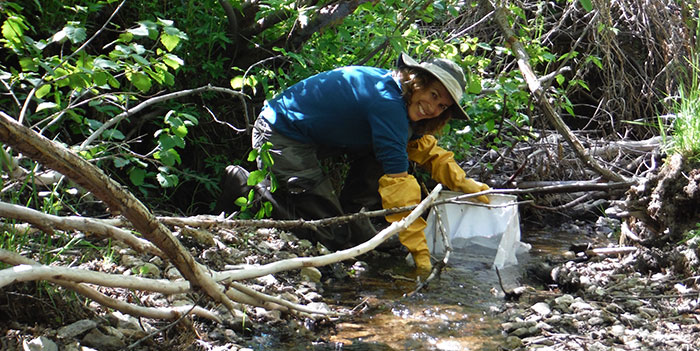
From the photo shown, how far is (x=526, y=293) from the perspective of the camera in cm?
312

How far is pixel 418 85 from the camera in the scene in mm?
3527

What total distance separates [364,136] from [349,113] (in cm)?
20

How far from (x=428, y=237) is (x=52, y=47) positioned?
242 centimetres

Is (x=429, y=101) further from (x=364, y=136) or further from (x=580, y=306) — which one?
(x=580, y=306)

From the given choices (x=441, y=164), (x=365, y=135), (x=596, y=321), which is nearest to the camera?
(x=596, y=321)

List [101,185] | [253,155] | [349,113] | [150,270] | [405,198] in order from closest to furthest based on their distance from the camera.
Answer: [101,185]
[150,270]
[253,155]
[405,198]
[349,113]

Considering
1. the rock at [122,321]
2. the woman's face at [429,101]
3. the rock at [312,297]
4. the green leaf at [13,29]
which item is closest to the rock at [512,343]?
the rock at [312,297]

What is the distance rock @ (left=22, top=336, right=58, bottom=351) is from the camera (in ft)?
6.03

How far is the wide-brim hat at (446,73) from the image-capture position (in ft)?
11.4

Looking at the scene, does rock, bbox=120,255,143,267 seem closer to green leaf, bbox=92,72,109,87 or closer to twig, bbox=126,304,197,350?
twig, bbox=126,304,197,350

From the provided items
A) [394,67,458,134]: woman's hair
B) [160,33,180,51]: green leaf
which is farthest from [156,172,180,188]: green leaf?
[394,67,458,134]: woman's hair

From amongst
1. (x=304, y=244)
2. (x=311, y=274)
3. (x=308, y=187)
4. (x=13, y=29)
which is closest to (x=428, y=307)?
(x=311, y=274)

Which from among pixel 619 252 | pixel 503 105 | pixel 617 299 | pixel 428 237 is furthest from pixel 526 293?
pixel 503 105

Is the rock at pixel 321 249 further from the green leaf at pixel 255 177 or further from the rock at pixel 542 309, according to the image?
the rock at pixel 542 309
